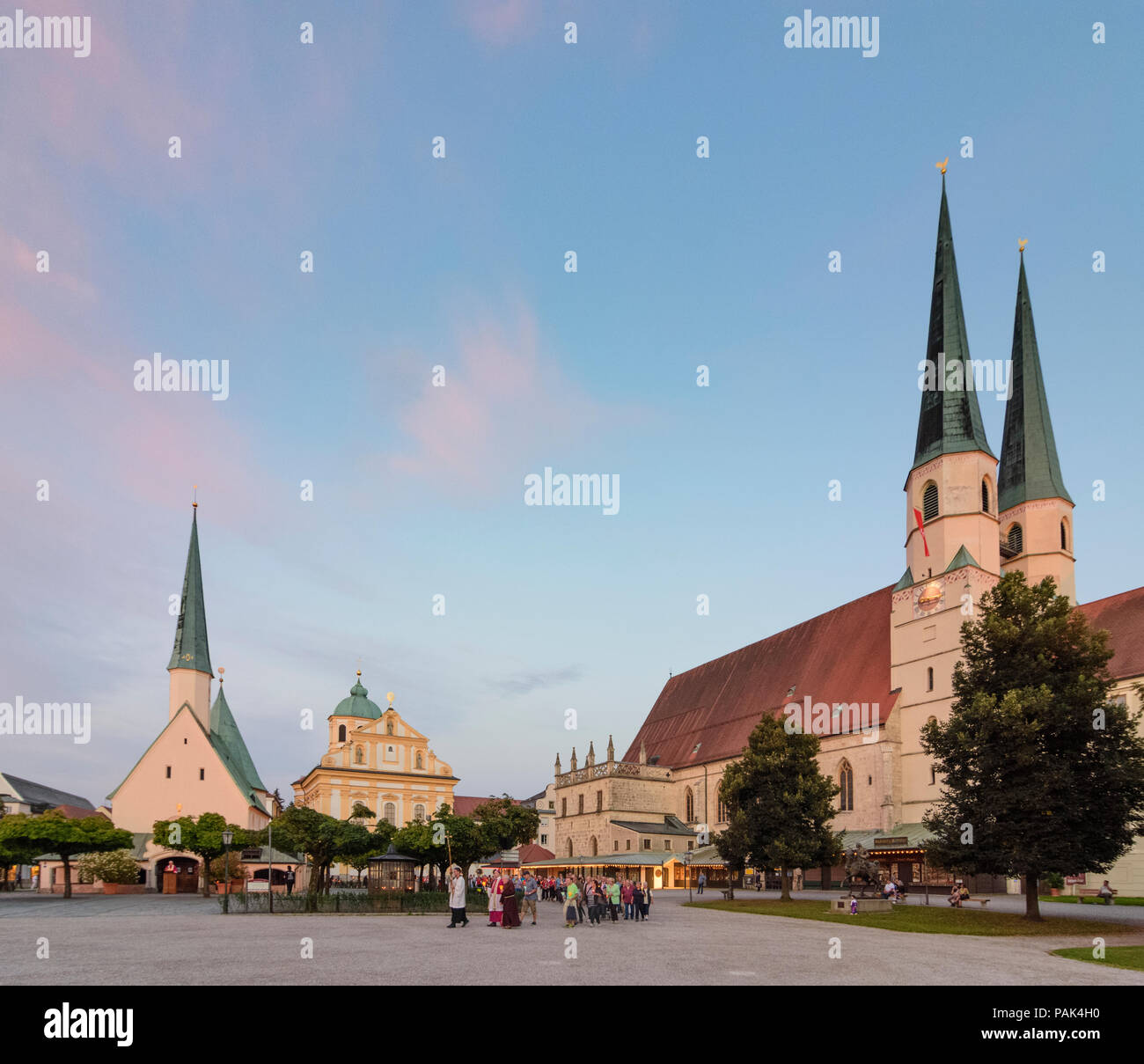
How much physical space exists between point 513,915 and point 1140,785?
18.2 m

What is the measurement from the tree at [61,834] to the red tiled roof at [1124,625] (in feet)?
176

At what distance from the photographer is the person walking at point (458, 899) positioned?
2616 cm

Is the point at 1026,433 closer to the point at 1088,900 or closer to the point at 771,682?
the point at 771,682

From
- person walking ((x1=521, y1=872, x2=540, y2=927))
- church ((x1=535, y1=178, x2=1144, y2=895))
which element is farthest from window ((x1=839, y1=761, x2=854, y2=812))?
person walking ((x1=521, y1=872, x2=540, y2=927))

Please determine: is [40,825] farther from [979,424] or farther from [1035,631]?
[979,424]

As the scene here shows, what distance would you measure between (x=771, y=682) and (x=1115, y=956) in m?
50.2

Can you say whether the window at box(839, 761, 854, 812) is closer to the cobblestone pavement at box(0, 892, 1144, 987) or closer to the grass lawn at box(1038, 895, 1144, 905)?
the grass lawn at box(1038, 895, 1144, 905)

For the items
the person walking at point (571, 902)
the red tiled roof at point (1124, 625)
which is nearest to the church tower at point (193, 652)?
the person walking at point (571, 902)

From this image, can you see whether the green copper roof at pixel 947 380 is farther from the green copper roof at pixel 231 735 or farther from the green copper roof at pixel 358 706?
the green copper roof at pixel 231 735

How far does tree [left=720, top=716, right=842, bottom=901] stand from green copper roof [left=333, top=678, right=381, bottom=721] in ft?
184

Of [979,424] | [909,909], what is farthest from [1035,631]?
[979,424]

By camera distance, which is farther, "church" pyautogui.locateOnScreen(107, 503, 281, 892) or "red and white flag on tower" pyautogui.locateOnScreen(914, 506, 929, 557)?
"church" pyautogui.locateOnScreen(107, 503, 281, 892)

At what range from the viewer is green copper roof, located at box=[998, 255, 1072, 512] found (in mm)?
59219

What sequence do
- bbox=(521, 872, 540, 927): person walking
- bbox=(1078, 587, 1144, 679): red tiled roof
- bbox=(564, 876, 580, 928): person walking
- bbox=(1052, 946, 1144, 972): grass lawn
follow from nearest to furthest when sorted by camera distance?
1. bbox=(1052, 946, 1144, 972): grass lawn
2. bbox=(564, 876, 580, 928): person walking
3. bbox=(521, 872, 540, 927): person walking
4. bbox=(1078, 587, 1144, 679): red tiled roof
